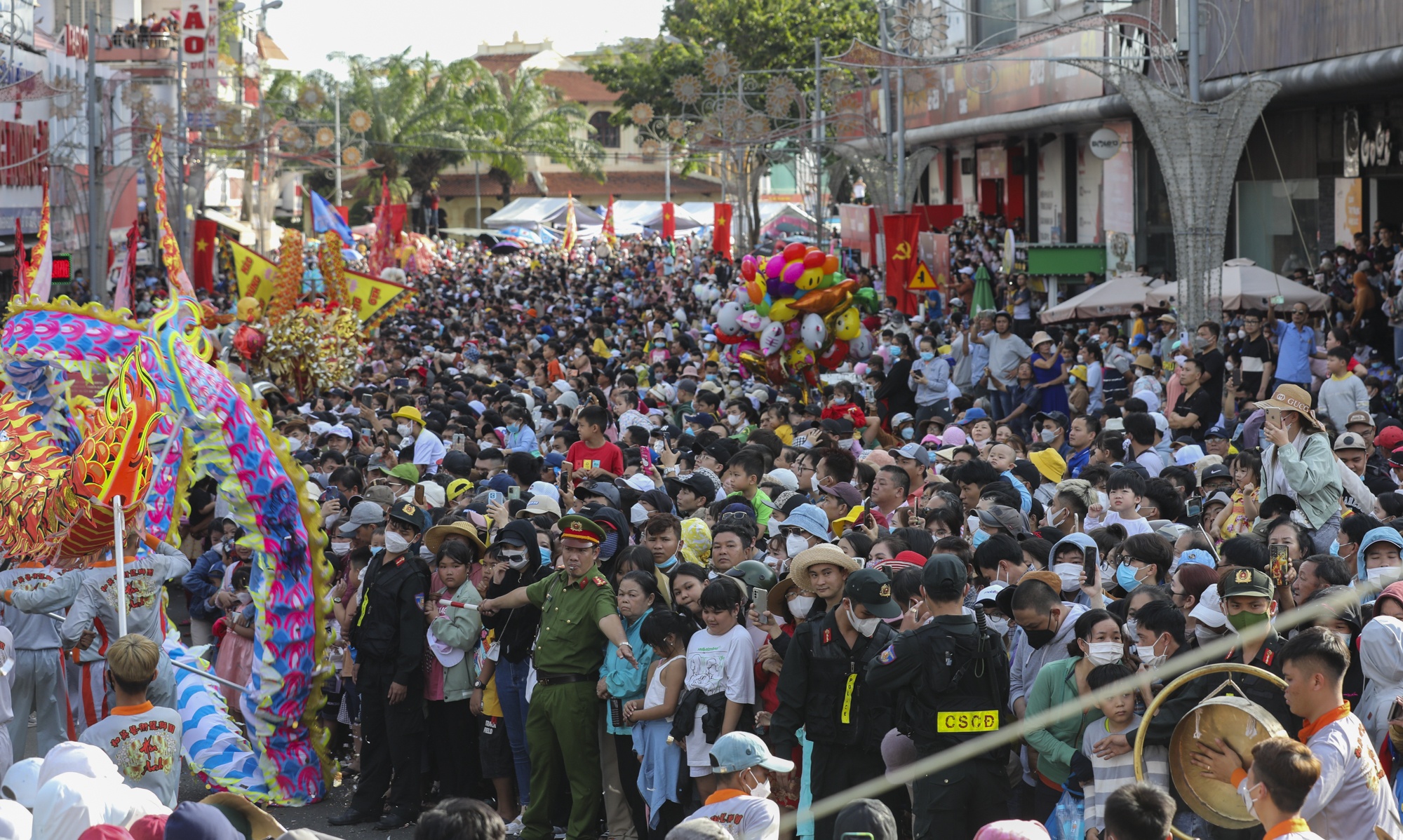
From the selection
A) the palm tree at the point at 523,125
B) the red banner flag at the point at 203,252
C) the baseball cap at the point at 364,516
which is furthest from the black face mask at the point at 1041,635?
the palm tree at the point at 523,125

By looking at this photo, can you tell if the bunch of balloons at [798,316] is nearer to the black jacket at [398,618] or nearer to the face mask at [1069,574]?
the black jacket at [398,618]

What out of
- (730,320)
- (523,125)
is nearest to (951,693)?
(730,320)

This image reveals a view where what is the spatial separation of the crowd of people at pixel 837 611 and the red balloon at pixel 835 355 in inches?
107

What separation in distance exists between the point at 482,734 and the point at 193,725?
1.49 meters

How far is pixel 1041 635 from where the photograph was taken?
245 inches

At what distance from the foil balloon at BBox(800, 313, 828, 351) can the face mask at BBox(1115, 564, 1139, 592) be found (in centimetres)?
926

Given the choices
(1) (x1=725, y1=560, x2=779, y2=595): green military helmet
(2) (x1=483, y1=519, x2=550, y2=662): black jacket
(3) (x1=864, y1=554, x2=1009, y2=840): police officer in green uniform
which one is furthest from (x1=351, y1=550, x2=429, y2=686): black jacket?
(3) (x1=864, y1=554, x2=1009, y2=840): police officer in green uniform

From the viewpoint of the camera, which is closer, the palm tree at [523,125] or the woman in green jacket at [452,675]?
the woman in green jacket at [452,675]

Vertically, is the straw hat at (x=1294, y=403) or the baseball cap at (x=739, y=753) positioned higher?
the straw hat at (x=1294, y=403)

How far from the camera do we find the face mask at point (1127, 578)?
22.7 ft

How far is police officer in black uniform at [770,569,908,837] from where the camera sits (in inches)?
246

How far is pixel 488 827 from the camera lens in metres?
3.83

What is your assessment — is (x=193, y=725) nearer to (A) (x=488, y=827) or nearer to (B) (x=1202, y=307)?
(A) (x=488, y=827)

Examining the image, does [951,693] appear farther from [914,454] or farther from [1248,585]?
[914,454]
